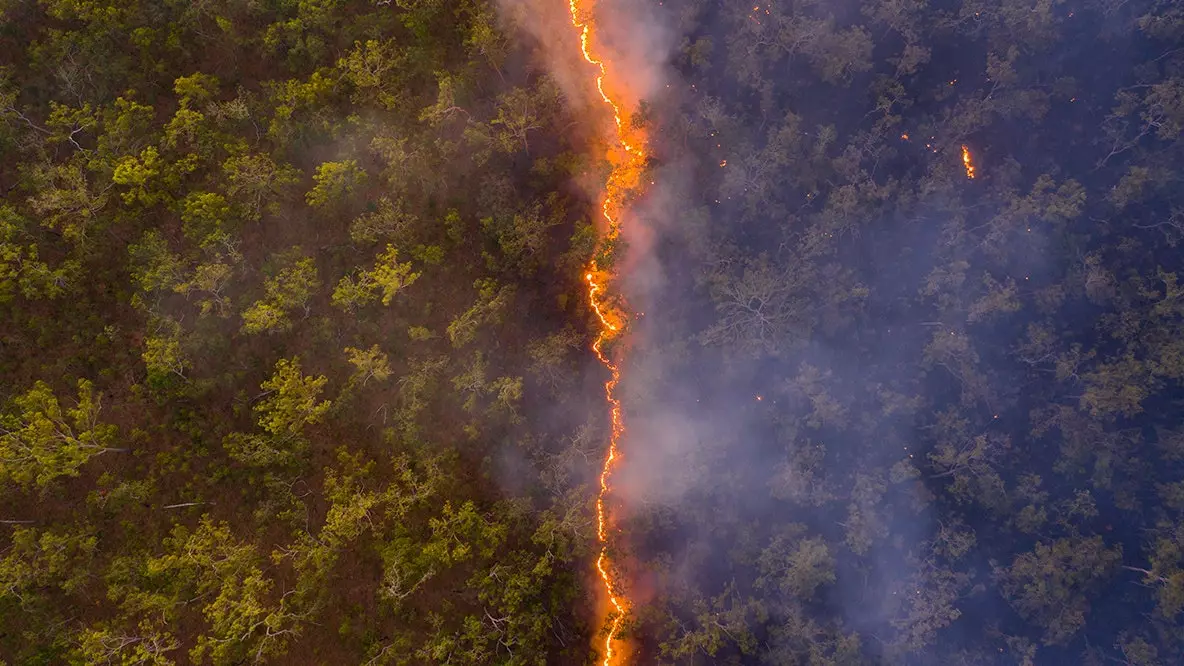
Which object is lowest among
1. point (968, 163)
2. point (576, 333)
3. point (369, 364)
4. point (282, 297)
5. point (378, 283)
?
point (369, 364)

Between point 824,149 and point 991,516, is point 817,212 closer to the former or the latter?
point 824,149

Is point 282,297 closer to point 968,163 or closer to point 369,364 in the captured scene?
point 369,364

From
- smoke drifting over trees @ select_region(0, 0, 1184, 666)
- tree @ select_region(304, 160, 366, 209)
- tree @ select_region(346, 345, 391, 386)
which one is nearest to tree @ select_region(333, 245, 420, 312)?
smoke drifting over trees @ select_region(0, 0, 1184, 666)

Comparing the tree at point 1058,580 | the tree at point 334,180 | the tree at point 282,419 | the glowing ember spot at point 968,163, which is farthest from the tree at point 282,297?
the tree at point 1058,580

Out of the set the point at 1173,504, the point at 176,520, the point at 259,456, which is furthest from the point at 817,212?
the point at 176,520

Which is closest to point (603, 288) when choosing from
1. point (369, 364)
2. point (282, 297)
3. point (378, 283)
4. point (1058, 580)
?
point (378, 283)

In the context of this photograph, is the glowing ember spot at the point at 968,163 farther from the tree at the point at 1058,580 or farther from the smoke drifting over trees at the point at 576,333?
the tree at the point at 1058,580

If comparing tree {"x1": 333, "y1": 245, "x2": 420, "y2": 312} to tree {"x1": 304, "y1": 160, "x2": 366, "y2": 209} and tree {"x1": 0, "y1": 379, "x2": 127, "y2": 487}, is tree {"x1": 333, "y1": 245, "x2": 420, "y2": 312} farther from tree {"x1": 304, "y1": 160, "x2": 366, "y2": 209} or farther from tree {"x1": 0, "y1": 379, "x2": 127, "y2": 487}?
tree {"x1": 0, "y1": 379, "x2": 127, "y2": 487}

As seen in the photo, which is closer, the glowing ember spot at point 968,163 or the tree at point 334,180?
the tree at point 334,180
